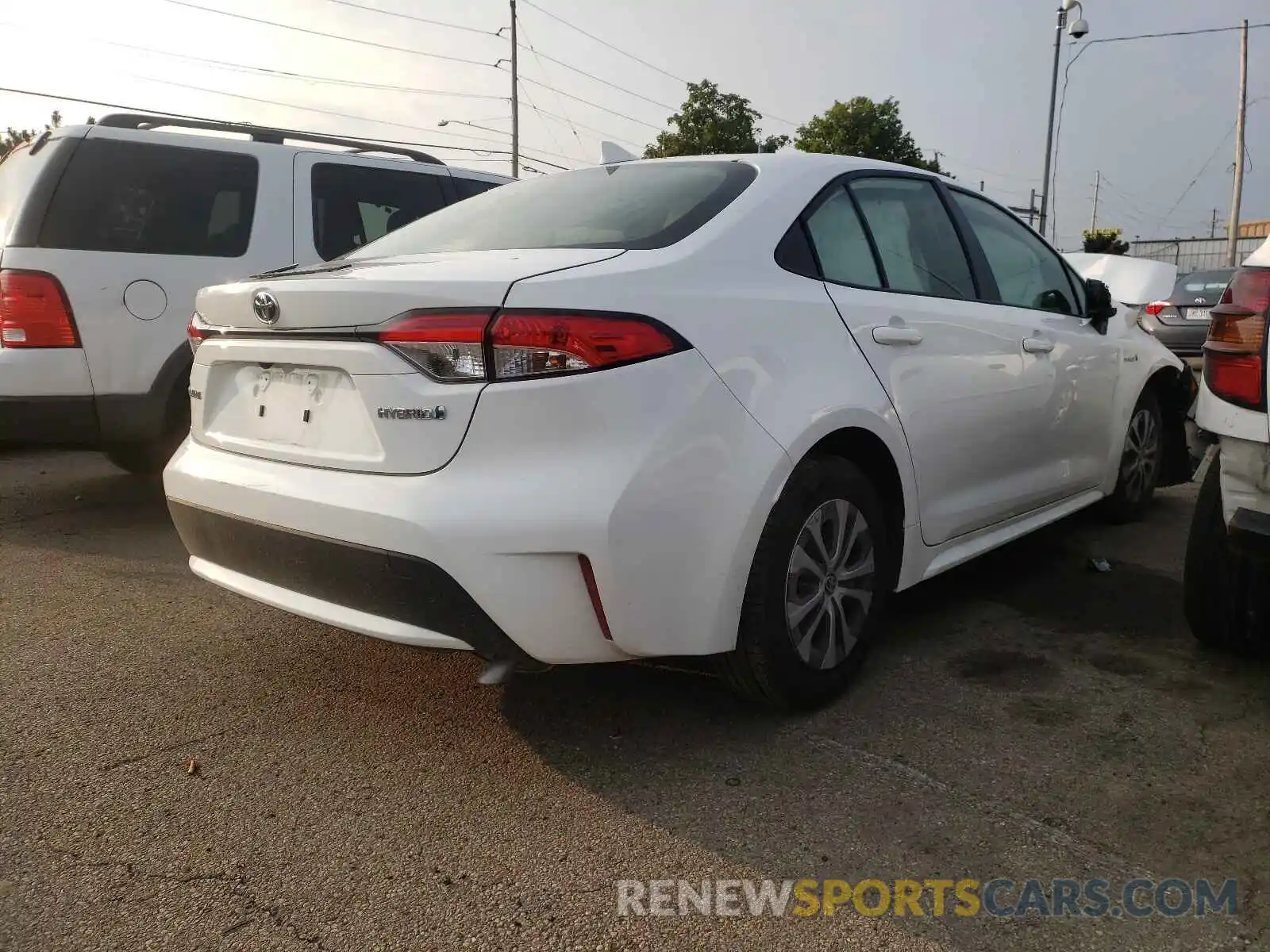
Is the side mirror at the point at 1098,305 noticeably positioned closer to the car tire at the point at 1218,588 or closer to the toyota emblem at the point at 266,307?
the car tire at the point at 1218,588

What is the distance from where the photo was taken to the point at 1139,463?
16.3 feet

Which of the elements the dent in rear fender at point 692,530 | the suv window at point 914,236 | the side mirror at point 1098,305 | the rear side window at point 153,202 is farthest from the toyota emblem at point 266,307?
the side mirror at point 1098,305

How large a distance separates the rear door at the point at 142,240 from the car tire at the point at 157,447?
0.17m

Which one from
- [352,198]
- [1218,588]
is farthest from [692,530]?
[352,198]

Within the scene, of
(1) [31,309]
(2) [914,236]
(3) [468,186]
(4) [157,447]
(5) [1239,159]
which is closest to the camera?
(2) [914,236]

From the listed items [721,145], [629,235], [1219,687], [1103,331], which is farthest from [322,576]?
[721,145]

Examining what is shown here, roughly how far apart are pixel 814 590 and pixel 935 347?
3.15ft

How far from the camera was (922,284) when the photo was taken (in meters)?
3.33

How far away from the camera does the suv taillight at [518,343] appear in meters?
2.21

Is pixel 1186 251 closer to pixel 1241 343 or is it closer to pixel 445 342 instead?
pixel 1241 343

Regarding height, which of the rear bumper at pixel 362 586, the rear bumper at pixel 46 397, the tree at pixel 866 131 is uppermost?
the tree at pixel 866 131

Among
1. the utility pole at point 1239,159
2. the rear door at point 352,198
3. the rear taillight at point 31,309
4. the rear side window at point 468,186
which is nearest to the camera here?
the rear taillight at point 31,309

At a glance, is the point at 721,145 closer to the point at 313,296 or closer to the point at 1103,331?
the point at 1103,331

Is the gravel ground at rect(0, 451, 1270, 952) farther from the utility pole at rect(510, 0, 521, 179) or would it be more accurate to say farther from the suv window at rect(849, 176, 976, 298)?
the utility pole at rect(510, 0, 521, 179)
